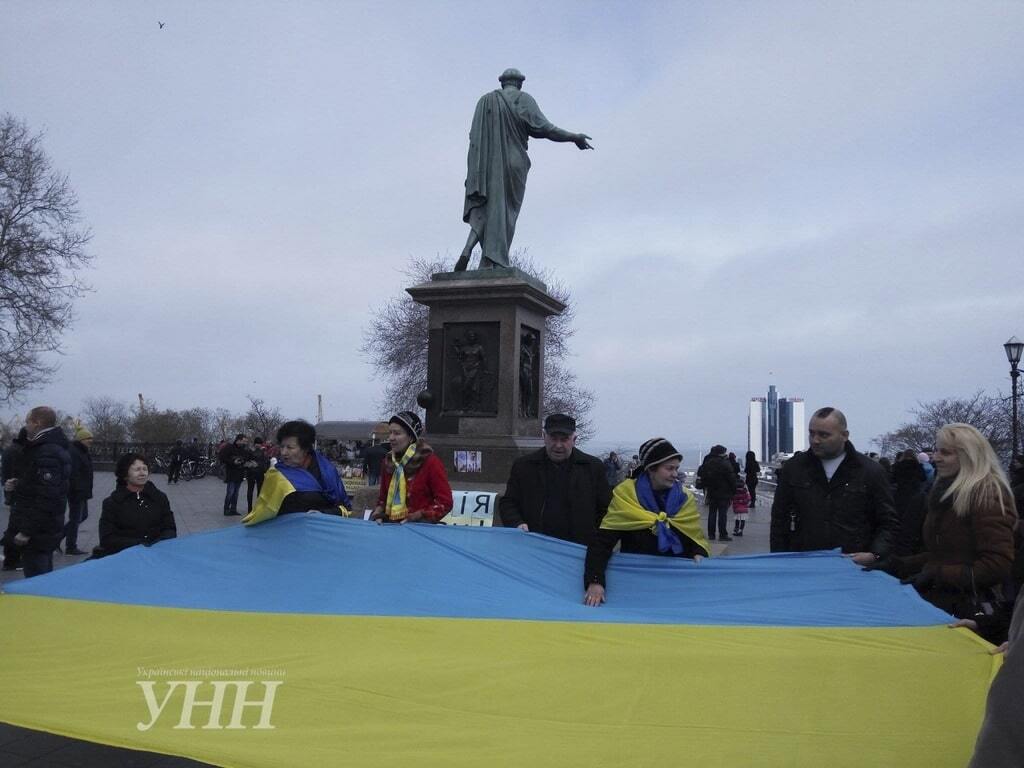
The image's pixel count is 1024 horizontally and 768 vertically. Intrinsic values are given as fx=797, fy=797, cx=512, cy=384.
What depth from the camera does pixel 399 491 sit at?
20.1 ft

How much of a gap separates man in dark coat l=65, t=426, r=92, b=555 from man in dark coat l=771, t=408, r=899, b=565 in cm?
965

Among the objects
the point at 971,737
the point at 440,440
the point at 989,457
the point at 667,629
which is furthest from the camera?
the point at 440,440

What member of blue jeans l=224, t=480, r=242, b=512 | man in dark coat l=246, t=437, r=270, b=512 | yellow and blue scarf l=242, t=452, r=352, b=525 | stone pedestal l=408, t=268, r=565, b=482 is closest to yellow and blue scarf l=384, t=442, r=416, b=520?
yellow and blue scarf l=242, t=452, r=352, b=525

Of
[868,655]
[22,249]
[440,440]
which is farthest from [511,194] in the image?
[22,249]

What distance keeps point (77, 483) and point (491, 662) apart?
9.36 meters

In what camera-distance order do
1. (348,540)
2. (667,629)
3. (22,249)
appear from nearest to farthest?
(667,629)
(348,540)
(22,249)

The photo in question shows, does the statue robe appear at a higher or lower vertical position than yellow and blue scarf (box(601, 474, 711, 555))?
higher

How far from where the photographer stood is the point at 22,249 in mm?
30281

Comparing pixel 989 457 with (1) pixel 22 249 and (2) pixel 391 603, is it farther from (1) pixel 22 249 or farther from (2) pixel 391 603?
(1) pixel 22 249

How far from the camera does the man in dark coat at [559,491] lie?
5496 millimetres

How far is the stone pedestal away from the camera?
35.3ft

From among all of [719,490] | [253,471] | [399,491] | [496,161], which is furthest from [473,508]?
[253,471]

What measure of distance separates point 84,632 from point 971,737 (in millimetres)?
4446

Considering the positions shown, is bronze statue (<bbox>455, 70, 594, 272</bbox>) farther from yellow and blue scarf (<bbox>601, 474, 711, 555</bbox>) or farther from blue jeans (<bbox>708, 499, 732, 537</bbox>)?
yellow and blue scarf (<bbox>601, 474, 711, 555</bbox>)
